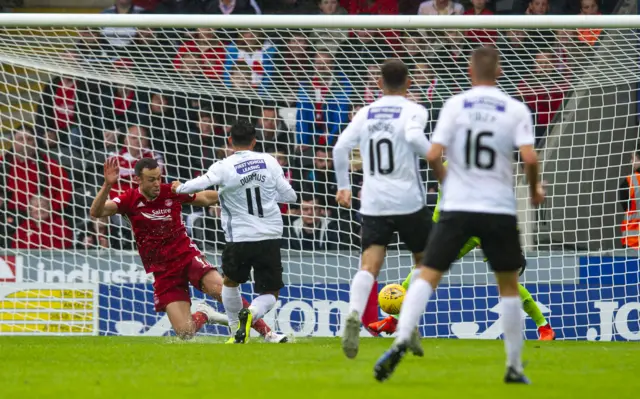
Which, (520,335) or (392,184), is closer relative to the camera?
(520,335)

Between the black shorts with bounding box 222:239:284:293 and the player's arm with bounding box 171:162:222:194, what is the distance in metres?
0.57

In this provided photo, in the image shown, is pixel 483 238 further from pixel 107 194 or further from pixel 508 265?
pixel 107 194

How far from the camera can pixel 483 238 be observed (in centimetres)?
625

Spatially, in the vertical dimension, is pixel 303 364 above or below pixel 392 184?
below

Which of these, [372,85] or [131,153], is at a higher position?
[372,85]

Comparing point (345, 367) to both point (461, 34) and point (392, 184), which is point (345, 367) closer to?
point (392, 184)

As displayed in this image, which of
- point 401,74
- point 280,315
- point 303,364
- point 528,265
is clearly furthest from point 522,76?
point 303,364

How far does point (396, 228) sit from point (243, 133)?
2.51m

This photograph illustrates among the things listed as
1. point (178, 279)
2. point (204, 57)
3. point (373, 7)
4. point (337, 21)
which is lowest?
point (178, 279)

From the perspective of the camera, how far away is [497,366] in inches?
294

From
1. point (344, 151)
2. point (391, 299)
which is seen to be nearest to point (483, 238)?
point (344, 151)

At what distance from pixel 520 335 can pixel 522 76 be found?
6.36 m

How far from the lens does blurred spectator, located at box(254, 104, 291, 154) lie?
13.3 meters

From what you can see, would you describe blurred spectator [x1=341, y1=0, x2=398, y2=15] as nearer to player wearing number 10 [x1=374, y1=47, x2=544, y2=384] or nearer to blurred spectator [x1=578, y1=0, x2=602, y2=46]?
blurred spectator [x1=578, y1=0, x2=602, y2=46]
